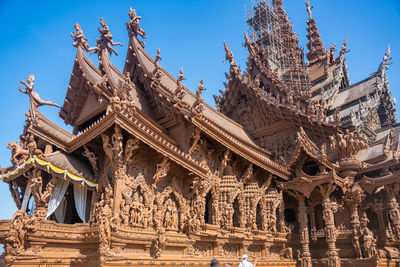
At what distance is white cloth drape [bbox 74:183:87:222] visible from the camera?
9804mm

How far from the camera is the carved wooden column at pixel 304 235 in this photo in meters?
12.9

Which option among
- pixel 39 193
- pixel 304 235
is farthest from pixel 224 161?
pixel 39 193

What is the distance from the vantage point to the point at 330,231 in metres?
12.6

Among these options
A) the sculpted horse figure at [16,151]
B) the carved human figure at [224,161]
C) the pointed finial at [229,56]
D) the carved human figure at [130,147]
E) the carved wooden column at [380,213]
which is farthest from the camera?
the pointed finial at [229,56]

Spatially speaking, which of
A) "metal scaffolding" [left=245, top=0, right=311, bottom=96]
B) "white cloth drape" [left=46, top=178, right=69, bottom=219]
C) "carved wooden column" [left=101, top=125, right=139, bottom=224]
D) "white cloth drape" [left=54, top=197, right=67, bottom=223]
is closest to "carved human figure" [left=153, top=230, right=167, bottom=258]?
"carved wooden column" [left=101, top=125, right=139, bottom=224]

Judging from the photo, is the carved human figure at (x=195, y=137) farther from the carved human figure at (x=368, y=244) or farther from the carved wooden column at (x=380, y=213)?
the carved wooden column at (x=380, y=213)

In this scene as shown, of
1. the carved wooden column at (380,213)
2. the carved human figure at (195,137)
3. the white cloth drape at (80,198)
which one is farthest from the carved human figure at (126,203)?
the carved wooden column at (380,213)

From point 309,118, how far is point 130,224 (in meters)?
9.83

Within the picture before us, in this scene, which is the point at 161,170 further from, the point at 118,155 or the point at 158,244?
the point at 158,244

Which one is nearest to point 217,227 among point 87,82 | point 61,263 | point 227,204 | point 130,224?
point 227,204

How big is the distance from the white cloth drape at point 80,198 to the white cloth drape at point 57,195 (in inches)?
14.0

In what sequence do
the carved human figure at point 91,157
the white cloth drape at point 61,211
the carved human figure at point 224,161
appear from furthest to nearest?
the carved human figure at point 224,161
the white cloth drape at point 61,211
the carved human figure at point 91,157

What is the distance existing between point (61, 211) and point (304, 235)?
30.7 ft

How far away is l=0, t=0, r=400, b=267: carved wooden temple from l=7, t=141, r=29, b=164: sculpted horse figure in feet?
0.19
